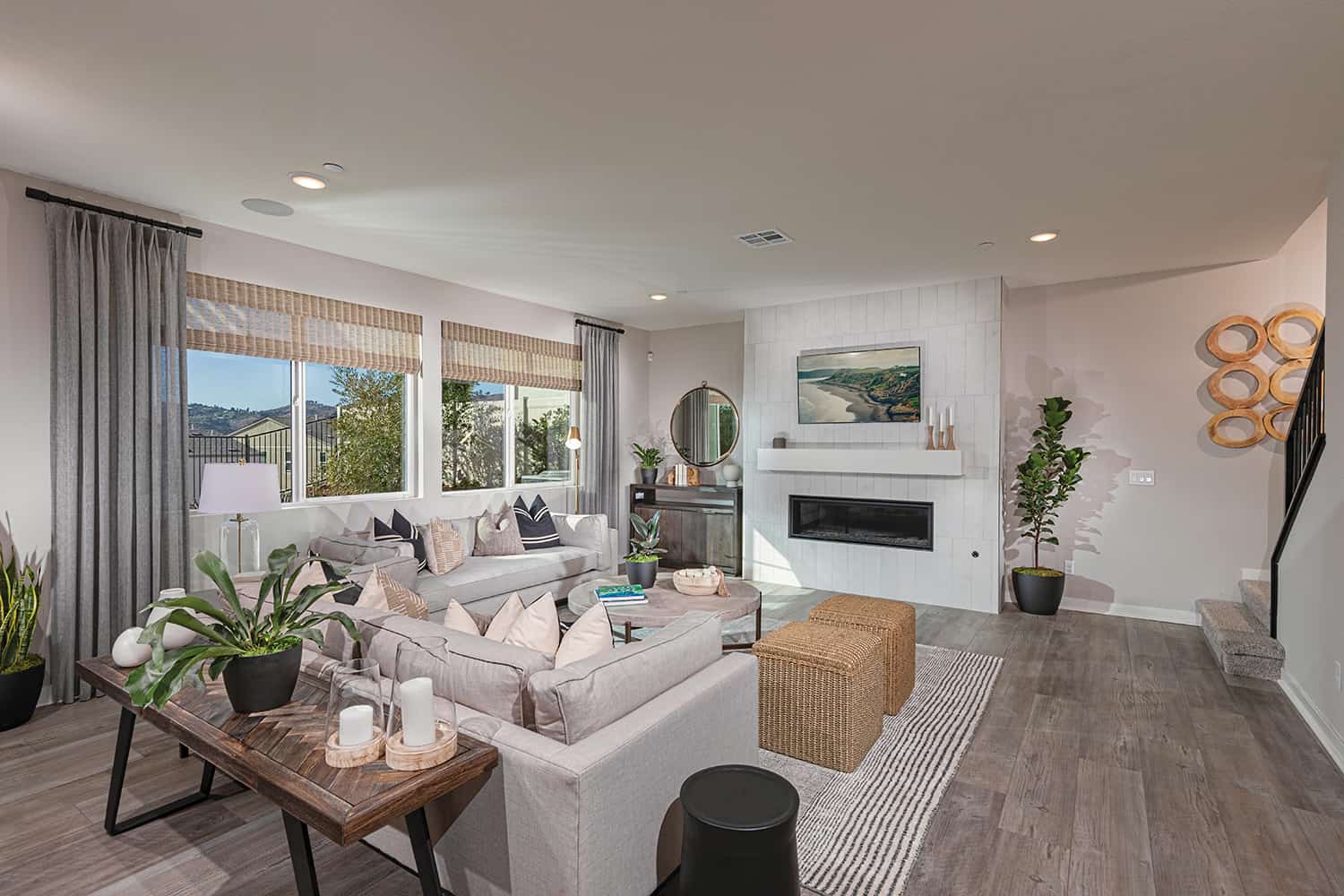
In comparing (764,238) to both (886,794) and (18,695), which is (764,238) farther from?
(18,695)

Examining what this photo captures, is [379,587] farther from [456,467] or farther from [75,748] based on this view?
[456,467]

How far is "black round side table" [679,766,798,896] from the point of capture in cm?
159

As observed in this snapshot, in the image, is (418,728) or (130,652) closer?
(418,728)

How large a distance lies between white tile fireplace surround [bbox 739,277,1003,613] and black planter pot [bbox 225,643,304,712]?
15.6ft

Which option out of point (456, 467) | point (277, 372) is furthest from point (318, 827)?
point (456, 467)

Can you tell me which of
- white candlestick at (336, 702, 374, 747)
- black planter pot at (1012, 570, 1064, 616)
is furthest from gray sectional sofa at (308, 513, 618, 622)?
black planter pot at (1012, 570, 1064, 616)

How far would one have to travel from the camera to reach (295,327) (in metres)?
4.46

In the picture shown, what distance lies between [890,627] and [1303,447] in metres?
3.33

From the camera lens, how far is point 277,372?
4539 mm

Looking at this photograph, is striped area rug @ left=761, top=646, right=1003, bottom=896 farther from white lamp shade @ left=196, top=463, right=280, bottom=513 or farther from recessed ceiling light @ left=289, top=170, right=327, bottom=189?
recessed ceiling light @ left=289, top=170, right=327, bottom=189

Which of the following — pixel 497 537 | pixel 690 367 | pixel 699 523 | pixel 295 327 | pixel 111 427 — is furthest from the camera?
pixel 690 367

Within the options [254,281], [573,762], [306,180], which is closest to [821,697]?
[573,762]

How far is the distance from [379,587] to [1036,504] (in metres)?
4.82

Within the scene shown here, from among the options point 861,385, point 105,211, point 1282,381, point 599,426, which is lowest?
point 599,426
